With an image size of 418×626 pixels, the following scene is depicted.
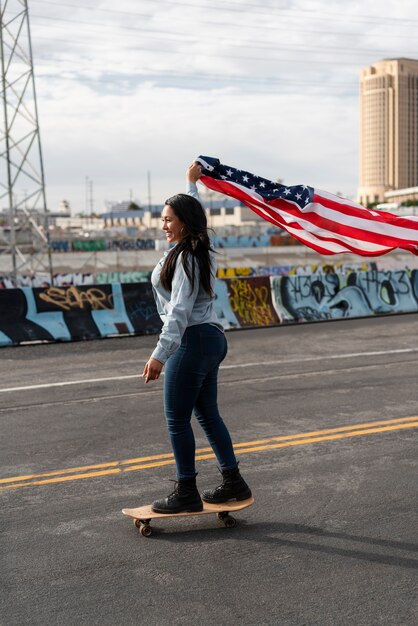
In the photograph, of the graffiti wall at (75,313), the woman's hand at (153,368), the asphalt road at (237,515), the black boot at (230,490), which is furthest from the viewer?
the graffiti wall at (75,313)

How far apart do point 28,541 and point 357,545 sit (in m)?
2.18

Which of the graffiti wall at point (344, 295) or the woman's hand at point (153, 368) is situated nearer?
the woman's hand at point (153, 368)

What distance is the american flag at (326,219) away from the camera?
20.2 feet

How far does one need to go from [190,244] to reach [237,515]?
2061 mm

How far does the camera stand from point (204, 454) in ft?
22.2

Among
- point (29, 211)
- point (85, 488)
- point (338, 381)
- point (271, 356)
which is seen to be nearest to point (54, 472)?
point (85, 488)

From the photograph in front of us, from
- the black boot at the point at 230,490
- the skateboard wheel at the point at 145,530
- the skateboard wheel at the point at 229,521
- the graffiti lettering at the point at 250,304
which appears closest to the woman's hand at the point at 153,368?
the black boot at the point at 230,490

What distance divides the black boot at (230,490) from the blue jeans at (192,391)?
0.09m

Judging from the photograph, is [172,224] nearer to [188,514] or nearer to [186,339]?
[186,339]

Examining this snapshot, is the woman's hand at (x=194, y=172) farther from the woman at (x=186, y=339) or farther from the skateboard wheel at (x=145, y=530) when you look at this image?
the skateboard wheel at (x=145, y=530)

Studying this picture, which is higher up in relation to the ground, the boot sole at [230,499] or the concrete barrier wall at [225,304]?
the concrete barrier wall at [225,304]

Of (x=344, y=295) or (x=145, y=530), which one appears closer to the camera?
(x=145, y=530)

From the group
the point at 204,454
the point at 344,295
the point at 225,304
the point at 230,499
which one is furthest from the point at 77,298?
the point at 230,499

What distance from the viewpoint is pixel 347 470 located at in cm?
624
